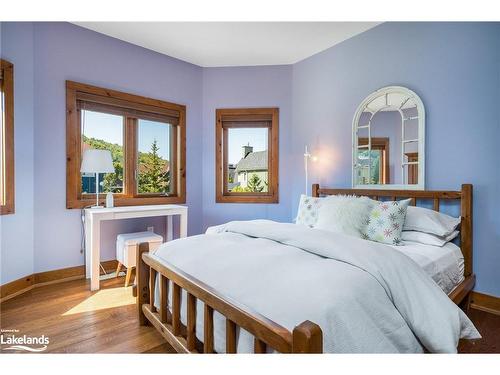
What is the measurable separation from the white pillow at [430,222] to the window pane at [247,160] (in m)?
1.83

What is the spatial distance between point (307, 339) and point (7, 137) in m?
2.67

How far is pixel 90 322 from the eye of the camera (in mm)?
1818

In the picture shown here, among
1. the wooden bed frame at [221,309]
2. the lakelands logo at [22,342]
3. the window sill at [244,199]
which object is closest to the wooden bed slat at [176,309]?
the wooden bed frame at [221,309]

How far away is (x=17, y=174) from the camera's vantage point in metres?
2.29

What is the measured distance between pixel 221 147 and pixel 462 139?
8.14ft

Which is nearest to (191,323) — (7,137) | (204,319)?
(204,319)

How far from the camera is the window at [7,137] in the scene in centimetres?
219

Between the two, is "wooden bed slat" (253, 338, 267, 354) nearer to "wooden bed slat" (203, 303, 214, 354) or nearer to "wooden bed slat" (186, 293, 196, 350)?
"wooden bed slat" (203, 303, 214, 354)

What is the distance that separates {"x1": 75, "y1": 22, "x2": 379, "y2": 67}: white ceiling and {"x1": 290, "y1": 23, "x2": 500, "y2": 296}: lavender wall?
292 mm

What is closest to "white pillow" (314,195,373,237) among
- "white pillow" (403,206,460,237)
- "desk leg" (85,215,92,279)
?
"white pillow" (403,206,460,237)

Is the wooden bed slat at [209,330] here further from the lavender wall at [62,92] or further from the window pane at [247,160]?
the window pane at [247,160]

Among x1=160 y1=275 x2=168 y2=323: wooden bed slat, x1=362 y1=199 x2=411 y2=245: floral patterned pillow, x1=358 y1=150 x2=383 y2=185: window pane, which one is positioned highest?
x1=358 y1=150 x2=383 y2=185: window pane

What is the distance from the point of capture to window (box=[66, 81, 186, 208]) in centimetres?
270
